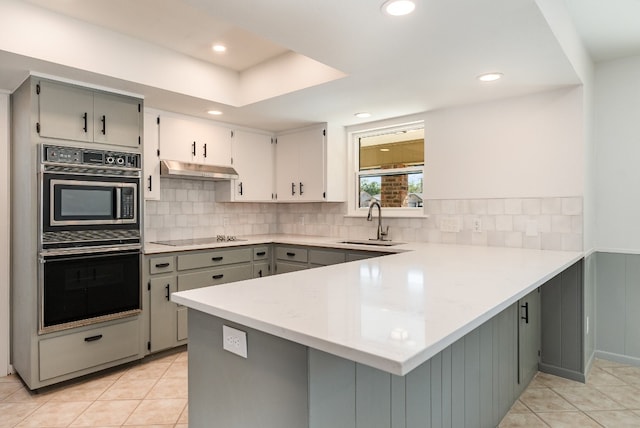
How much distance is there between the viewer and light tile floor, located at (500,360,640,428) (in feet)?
7.66

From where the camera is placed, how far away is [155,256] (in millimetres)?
3219

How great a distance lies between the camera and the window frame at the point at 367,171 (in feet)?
12.6

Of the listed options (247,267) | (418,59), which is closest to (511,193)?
(418,59)

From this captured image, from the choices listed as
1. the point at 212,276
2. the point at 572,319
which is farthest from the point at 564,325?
the point at 212,276

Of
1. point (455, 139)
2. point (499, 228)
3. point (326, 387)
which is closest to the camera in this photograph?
Result: point (326, 387)

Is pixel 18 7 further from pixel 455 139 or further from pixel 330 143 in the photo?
pixel 455 139

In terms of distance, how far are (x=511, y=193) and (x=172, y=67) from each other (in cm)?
290

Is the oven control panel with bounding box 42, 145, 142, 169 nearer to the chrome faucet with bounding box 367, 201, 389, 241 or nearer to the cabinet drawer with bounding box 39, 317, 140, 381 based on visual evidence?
the cabinet drawer with bounding box 39, 317, 140, 381

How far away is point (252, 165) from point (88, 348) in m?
2.38

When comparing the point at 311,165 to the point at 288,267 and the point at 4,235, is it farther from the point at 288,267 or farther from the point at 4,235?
the point at 4,235

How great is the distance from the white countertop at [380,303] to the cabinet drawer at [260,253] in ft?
6.30

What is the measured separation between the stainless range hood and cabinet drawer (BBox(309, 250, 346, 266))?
1.18m

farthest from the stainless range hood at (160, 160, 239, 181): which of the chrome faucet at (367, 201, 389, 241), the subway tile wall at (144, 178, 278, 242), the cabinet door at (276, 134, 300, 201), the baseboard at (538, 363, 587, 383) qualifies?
the baseboard at (538, 363, 587, 383)

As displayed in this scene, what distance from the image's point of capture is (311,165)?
4312 mm
